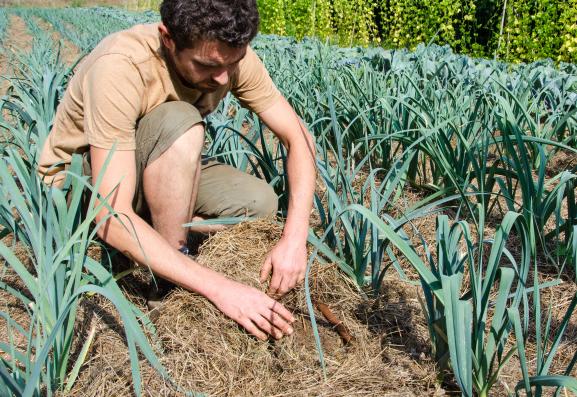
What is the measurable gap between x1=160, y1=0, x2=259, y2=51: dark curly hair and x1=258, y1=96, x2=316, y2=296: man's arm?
412mm

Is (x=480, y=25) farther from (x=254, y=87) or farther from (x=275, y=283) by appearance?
(x=275, y=283)

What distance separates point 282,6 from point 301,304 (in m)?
9.63

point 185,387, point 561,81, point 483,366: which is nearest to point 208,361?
point 185,387

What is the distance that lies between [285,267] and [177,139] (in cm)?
49

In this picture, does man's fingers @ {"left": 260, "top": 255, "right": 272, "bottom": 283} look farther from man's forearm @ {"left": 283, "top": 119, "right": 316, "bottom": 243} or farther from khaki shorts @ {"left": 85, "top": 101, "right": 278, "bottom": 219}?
khaki shorts @ {"left": 85, "top": 101, "right": 278, "bottom": 219}

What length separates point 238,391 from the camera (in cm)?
135

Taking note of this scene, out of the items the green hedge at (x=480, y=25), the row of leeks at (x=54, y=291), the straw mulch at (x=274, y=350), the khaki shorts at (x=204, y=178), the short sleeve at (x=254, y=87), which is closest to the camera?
the row of leeks at (x=54, y=291)

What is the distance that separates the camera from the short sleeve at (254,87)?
1866 mm

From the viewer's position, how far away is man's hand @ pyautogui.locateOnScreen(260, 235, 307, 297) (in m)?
1.51

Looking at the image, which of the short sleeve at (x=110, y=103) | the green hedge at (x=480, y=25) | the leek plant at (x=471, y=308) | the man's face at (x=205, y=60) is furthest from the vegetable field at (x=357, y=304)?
the green hedge at (x=480, y=25)

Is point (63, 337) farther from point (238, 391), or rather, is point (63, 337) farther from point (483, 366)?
point (483, 366)

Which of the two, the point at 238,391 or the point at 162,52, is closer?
the point at 238,391

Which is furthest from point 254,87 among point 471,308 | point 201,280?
point 471,308

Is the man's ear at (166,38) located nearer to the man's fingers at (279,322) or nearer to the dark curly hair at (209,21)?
the dark curly hair at (209,21)
